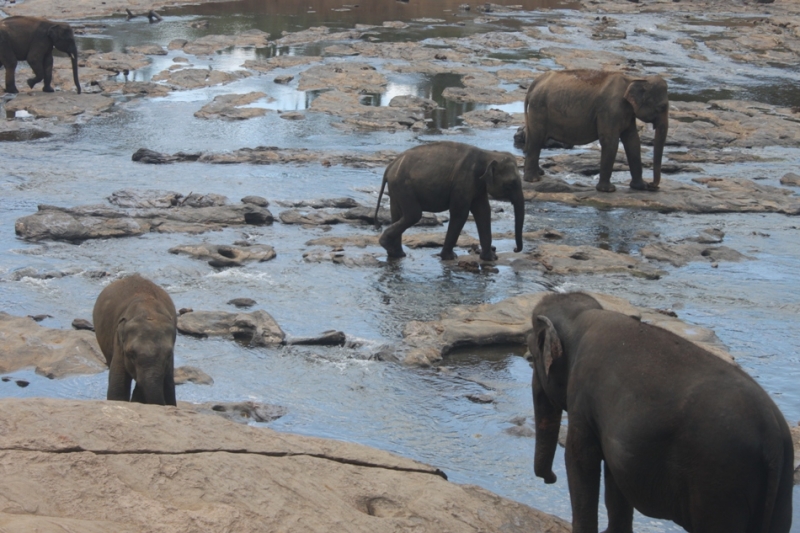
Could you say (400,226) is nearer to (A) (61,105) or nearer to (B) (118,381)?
(B) (118,381)

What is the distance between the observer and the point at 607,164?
1712 cm

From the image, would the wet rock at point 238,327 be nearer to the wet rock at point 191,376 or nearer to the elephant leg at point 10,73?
the wet rock at point 191,376

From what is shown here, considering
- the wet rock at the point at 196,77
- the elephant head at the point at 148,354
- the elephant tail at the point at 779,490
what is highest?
the elephant tail at the point at 779,490

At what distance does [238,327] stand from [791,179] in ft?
38.8

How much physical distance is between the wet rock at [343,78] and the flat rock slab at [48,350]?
16843 millimetres

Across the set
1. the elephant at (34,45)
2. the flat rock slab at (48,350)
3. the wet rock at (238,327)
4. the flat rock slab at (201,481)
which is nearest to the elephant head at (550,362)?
the flat rock slab at (201,481)

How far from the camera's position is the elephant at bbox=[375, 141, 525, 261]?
1283 centimetres

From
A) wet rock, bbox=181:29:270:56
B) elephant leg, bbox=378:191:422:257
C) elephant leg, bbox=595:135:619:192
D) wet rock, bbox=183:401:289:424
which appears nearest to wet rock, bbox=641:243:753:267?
elephant leg, bbox=378:191:422:257

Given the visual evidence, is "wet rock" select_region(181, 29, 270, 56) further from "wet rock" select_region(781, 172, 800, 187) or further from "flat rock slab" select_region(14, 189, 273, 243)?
"wet rock" select_region(781, 172, 800, 187)

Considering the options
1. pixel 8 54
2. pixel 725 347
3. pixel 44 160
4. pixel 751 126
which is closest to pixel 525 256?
pixel 725 347

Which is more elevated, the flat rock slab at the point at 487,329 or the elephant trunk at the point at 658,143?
the elephant trunk at the point at 658,143

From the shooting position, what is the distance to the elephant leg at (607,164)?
56.1ft

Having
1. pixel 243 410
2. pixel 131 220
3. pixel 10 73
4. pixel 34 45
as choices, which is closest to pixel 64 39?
pixel 34 45

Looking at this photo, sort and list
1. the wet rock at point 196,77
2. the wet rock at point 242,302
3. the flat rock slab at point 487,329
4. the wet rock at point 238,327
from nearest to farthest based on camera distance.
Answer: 1. the flat rock slab at point 487,329
2. the wet rock at point 238,327
3. the wet rock at point 242,302
4. the wet rock at point 196,77
